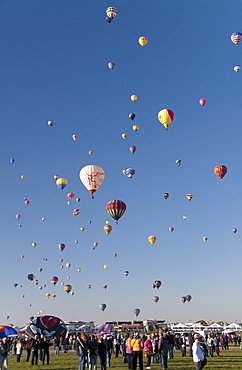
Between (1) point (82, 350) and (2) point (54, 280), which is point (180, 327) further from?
(1) point (82, 350)

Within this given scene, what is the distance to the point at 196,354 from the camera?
12672mm

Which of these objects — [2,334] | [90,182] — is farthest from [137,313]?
[90,182]

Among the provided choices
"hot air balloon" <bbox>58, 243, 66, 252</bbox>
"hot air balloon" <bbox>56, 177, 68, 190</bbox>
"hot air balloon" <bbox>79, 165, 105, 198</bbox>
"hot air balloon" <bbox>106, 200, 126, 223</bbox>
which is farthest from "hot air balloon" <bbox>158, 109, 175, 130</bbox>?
"hot air balloon" <bbox>58, 243, 66, 252</bbox>

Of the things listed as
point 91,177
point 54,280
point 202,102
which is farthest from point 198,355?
point 54,280

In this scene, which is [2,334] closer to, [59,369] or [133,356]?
[59,369]

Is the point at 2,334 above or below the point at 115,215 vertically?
below

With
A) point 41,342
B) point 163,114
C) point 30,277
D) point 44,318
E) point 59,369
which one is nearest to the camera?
point 59,369

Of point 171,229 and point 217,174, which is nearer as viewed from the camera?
point 217,174

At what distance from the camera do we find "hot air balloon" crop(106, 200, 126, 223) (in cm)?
4238

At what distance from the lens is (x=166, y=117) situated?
39.8m

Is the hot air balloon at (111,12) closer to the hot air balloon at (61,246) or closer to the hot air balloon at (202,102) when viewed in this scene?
the hot air balloon at (202,102)

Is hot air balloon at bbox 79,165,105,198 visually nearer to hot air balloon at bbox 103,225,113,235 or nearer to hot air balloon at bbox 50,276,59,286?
hot air balloon at bbox 103,225,113,235

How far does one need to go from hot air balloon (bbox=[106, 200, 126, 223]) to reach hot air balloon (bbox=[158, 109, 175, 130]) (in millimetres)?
8861

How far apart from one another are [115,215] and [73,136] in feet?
36.0
